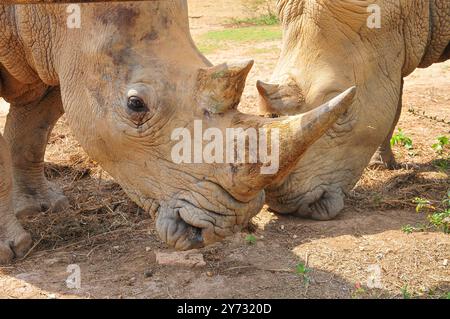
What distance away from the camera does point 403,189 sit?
6.32m

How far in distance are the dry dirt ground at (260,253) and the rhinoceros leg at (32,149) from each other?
25cm

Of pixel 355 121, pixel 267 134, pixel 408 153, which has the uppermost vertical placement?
pixel 267 134

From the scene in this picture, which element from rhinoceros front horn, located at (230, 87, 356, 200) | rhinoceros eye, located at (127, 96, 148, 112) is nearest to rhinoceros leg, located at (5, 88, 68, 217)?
rhinoceros eye, located at (127, 96, 148, 112)

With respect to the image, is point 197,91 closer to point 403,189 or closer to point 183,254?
point 183,254

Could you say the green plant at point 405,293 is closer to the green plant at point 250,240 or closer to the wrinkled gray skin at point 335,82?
Answer: the green plant at point 250,240

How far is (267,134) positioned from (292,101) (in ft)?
4.55

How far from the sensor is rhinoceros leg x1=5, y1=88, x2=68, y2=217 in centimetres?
615

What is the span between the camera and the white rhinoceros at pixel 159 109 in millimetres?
4027

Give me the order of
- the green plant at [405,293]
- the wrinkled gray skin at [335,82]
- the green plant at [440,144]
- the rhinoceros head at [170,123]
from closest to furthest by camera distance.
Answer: the rhinoceros head at [170,123]
the green plant at [405,293]
the wrinkled gray skin at [335,82]
the green plant at [440,144]

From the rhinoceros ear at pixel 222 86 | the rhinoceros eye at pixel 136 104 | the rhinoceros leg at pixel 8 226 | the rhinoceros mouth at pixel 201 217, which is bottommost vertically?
the rhinoceros leg at pixel 8 226

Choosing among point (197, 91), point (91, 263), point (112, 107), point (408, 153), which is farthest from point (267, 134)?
point (408, 153)

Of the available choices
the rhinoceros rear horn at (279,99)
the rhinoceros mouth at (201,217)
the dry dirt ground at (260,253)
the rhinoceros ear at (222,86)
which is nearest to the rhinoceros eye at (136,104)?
the rhinoceros ear at (222,86)

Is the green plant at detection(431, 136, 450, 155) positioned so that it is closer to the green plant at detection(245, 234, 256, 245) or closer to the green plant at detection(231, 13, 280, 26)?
the green plant at detection(245, 234, 256, 245)

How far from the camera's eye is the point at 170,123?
4195 mm
